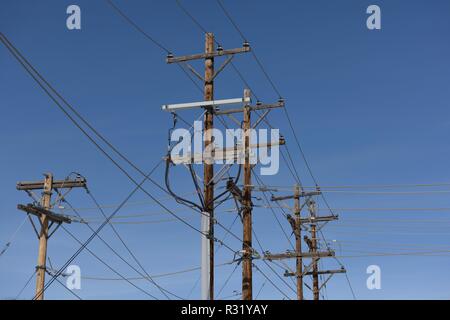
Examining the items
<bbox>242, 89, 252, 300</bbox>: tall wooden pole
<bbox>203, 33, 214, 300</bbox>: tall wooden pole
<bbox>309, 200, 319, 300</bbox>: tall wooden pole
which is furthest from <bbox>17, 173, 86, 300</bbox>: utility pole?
<bbox>309, 200, 319, 300</bbox>: tall wooden pole

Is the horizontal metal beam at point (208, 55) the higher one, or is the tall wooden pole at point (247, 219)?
the horizontal metal beam at point (208, 55)

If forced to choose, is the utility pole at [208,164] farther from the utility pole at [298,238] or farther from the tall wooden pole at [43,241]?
the utility pole at [298,238]

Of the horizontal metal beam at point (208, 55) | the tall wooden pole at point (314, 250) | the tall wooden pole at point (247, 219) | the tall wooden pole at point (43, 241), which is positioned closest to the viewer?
the horizontal metal beam at point (208, 55)

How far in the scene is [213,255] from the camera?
2030 centimetres

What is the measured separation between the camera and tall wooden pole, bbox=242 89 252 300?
81.7ft

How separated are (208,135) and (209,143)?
233 millimetres

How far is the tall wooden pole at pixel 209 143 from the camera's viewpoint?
65.9ft

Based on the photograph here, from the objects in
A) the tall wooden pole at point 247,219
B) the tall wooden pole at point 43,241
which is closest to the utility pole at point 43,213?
the tall wooden pole at point 43,241

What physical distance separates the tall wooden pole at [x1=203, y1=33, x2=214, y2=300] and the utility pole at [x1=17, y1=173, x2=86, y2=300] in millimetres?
9985

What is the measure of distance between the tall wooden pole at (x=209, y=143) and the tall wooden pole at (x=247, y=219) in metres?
3.20

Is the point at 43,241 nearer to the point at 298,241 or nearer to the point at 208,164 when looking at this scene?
the point at 208,164

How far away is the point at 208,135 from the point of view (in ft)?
68.7
